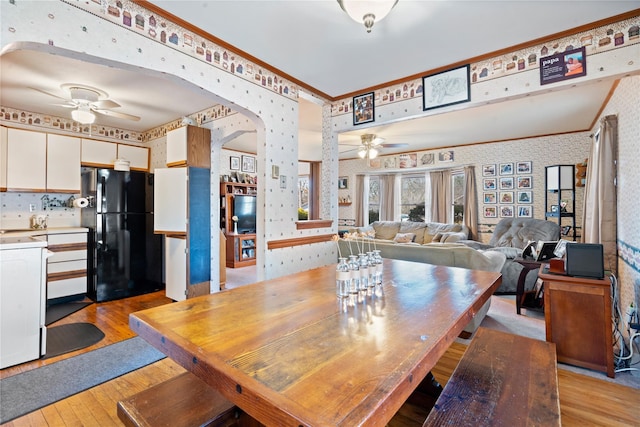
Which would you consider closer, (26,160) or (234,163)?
(26,160)

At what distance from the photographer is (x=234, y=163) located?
6.54m

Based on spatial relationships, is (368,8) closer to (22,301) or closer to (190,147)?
(190,147)

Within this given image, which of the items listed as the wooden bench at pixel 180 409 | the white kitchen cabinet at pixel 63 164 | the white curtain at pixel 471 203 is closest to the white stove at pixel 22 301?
the wooden bench at pixel 180 409

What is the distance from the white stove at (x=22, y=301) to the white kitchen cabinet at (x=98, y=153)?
2.47 metres

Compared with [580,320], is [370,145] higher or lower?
higher

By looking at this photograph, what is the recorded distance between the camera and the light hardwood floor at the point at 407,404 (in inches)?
66.0

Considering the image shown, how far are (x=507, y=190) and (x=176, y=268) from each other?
6444 mm

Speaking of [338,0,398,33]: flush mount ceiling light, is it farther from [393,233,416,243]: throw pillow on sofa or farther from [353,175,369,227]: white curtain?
[353,175,369,227]: white curtain

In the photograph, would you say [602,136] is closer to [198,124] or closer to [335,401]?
[335,401]

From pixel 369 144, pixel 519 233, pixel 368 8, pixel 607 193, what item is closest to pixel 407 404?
pixel 368 8

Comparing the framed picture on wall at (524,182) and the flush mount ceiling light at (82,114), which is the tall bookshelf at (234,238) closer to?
the flush mount ceiling light at (82,114)

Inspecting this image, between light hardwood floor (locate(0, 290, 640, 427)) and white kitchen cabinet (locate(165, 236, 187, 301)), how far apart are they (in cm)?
137

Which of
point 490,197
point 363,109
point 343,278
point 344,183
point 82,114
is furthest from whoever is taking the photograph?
point 344,183

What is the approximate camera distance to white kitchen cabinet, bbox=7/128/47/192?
3.65 m
